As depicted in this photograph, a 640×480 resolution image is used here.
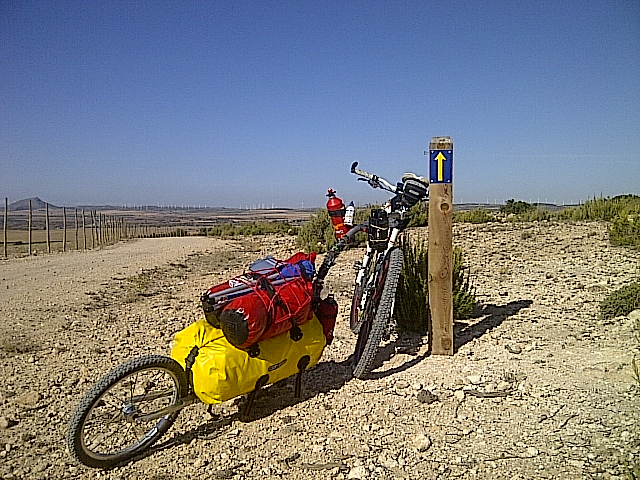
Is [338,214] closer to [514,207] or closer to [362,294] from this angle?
[362,294]

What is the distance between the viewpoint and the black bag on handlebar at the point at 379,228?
4.95 meters

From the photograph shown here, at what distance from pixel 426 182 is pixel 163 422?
2925 millimetres

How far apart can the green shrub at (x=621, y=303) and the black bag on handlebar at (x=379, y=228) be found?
107 inches

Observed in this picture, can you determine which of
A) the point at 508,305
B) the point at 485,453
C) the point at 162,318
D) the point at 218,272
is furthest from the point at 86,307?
the point at 485,453

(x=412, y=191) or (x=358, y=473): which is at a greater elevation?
(x=412, y=191)

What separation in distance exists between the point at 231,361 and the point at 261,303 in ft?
1.36

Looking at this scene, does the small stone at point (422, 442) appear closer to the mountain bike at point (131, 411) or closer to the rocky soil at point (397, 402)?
the rocky soil at point (397, 402)

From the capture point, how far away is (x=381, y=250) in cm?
505

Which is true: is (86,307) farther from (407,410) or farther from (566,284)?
(566,284)

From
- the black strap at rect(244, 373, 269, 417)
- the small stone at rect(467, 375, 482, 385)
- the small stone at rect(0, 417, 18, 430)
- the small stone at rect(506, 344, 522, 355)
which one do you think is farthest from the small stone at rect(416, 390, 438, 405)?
the small stone at rect(0, 417, 18, 430)

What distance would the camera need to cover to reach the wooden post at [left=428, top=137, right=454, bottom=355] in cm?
497

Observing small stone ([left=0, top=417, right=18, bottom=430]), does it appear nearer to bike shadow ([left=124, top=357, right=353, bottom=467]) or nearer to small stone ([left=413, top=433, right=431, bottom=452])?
bike shadow ([left=124, top=357, right=353, bottom=467])

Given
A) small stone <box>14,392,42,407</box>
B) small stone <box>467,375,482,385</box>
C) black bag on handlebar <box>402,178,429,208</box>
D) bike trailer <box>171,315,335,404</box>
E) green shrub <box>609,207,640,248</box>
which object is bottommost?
small stone <box>14,392,42,407</box>

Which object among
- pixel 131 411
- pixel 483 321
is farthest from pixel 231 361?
pixel 483 321
